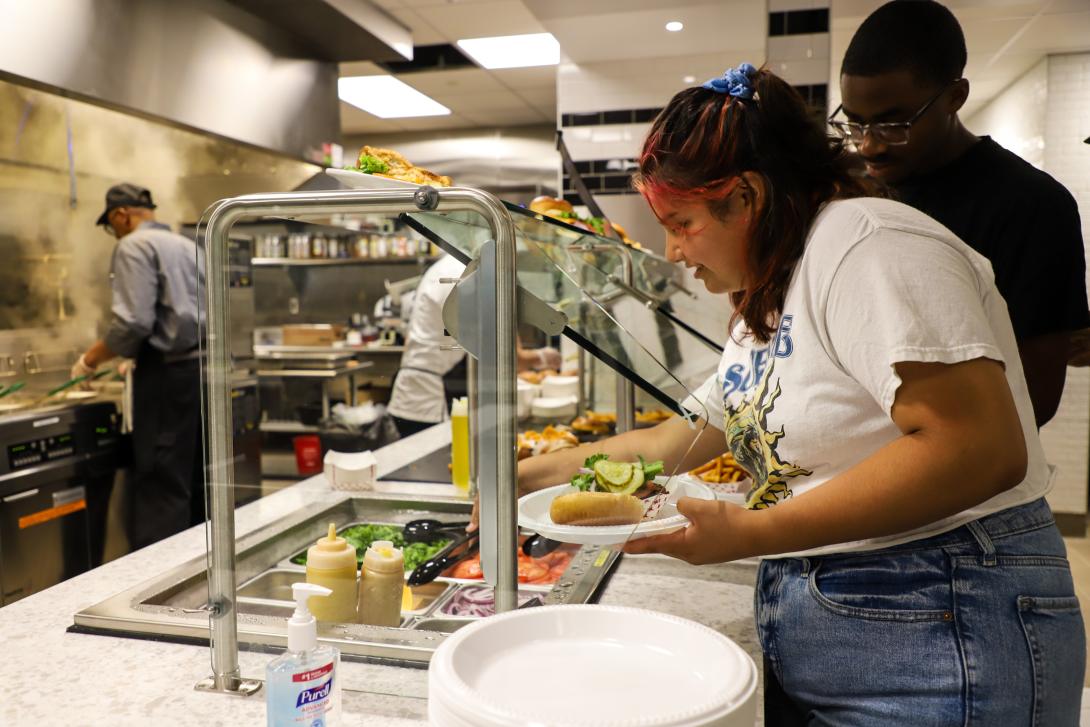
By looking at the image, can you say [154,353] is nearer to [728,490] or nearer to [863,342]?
[728,490]

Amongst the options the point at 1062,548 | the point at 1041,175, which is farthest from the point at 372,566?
the point at 1041,175

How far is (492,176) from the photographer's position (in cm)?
845

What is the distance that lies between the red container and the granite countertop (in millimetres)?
4131

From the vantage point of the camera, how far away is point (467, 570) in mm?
1733

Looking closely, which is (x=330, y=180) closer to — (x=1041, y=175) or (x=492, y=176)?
(x=1041, y=175)

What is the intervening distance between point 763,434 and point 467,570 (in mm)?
833

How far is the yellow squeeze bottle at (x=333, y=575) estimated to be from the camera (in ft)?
4.13

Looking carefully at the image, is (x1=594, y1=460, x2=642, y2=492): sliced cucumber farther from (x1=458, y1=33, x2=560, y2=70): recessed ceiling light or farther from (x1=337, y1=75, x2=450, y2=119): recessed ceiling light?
(x1=337, y1=75, x2=450, y2=119): recessed ceiling light

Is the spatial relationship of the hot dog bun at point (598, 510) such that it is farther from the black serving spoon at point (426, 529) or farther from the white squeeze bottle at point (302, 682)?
the black serving spoon at point (426, 529)

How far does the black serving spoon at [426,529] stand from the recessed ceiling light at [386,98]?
5.11 meters

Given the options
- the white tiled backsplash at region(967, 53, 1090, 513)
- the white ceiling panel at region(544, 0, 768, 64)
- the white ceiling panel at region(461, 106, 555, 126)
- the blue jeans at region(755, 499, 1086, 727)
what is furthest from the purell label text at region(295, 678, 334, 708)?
the white ceiling panel at region(461, 106, 555, 126)

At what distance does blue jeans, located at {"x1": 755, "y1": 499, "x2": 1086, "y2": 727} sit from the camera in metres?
0.97

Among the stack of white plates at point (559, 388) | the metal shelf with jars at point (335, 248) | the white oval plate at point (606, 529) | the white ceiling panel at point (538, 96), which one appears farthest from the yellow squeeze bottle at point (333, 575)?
the metal shelf with jars at point (335, 248)

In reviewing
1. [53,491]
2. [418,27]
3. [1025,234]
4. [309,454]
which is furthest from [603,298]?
[309,454]
